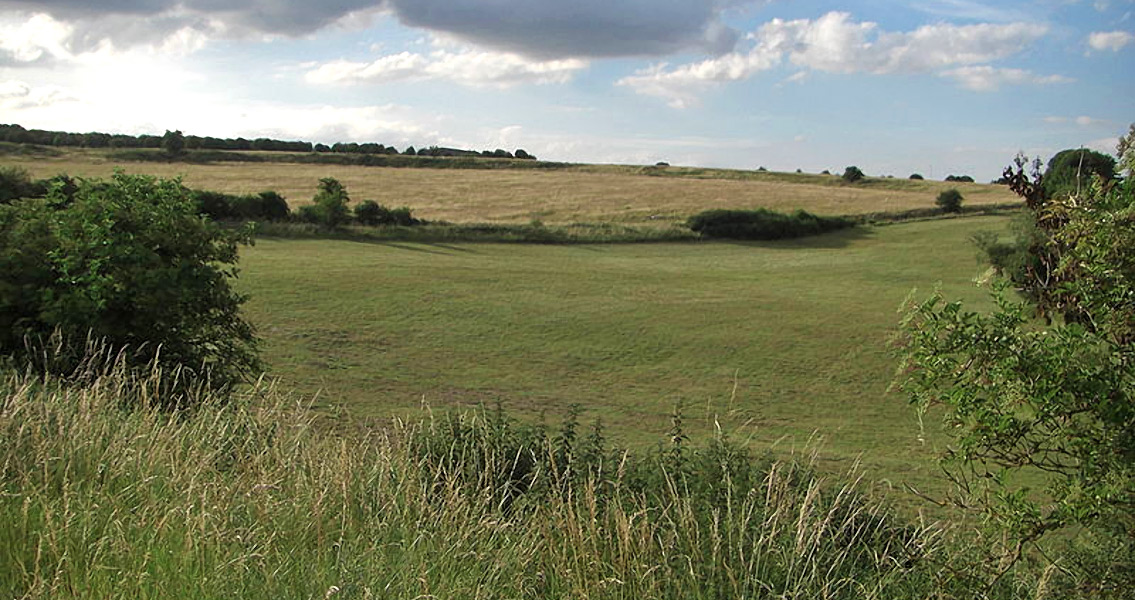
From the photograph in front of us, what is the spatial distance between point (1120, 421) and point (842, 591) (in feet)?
5.46

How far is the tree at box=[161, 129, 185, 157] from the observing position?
8331 cm

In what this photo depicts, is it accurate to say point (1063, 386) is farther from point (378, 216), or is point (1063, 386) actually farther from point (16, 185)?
point (378, 216)

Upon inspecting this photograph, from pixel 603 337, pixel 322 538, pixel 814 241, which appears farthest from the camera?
pixel 814 241

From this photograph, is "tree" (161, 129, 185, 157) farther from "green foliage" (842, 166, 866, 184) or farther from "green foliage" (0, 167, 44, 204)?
"green foliage" (842, 166, 866, 184)

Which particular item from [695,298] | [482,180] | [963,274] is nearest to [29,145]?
[482,180]

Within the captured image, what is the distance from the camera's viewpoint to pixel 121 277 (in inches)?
501

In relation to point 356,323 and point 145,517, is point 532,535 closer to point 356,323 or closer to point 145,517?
point 145,517

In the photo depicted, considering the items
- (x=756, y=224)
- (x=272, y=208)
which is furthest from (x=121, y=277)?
(x=756, y=224)

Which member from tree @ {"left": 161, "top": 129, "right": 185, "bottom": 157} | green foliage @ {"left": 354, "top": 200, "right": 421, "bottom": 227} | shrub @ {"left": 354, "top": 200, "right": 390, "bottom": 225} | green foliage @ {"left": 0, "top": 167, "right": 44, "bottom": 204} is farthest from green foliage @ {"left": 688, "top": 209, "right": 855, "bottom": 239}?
tree @ {"left": 161, "top": 129, "right": 185, "bottom": 157}

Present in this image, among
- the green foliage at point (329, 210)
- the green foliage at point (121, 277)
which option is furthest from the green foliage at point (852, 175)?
the green foliage at point (121, 277)

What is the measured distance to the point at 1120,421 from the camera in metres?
4.80

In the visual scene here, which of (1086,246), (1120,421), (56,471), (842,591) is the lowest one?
(842,591)

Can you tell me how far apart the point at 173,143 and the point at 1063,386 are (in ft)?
294

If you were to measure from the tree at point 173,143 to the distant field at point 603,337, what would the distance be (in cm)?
4485
